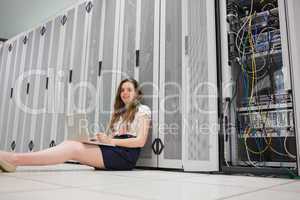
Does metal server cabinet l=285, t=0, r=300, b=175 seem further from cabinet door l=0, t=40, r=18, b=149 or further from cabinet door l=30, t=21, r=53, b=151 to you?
cabinet door l=0, t=40, r=18, b=149

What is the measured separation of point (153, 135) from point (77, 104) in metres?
1.39

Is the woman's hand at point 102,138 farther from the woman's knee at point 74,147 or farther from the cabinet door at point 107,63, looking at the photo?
the cabinet door at point 107,63

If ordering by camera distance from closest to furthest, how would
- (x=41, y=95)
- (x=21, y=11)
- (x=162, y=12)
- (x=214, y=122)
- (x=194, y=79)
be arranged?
(x=214, y=122), (x=194, y=79), (x=162, y=12), (x=41, y=95), (x=21, y=11)

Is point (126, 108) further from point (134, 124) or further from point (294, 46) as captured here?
point (294, 46)

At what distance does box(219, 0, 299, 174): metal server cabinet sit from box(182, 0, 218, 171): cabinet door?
122 mm

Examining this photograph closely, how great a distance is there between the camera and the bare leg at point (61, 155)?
2045mm

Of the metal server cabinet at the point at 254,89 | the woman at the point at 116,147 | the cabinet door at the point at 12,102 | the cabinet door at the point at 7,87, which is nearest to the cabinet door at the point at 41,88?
the cabinet door at the point at 12,102

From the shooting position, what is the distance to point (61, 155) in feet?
7.46

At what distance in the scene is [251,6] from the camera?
8.94ft

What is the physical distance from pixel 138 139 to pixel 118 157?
24cm

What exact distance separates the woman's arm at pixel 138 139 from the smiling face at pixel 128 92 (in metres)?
0.28

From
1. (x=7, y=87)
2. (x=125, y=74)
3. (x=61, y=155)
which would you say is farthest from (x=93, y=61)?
(x=7, y=87)

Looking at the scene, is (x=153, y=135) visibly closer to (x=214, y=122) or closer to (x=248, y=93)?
(x=214, y=122)

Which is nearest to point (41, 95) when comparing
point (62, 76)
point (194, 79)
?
point (62, 76)
